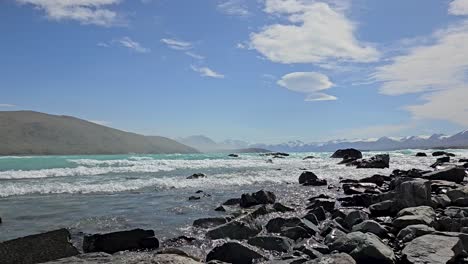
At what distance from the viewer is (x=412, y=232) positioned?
9.19 meters

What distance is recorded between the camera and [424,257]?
7.45 metres

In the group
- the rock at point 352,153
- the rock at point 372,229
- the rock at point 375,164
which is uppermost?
the rock at point 352,153

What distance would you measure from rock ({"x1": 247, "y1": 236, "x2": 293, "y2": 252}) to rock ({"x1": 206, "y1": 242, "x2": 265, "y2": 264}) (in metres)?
0.82

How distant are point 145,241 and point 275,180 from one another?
17.7 m

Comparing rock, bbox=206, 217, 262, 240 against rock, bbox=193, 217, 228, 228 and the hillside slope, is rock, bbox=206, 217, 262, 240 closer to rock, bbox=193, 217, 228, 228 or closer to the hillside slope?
rock, bbox=193, 217, 228, 228

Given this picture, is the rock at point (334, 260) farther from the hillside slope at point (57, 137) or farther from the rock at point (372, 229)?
the hillside slope at point (57, 137)

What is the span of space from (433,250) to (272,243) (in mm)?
3197

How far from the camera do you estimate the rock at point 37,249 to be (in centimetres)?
744

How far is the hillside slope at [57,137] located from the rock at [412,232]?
92343 millimetres

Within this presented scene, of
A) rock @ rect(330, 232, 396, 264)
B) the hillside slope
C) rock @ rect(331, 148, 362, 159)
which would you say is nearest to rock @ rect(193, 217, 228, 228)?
rock @ rect(330, 232, 396, 264)

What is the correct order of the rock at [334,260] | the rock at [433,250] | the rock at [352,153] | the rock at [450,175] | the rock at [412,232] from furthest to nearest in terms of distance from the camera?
1. the rock at [352,153]
2. the rock at [450,175]
3. the rock at [412,232]
4. the rock at [433,250]
5. the rock at [334,260]

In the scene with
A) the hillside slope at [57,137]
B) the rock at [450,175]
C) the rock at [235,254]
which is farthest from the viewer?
the hillside slope at [57,137]

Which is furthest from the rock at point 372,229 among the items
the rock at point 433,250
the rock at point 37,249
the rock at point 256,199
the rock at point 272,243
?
the rock at point 37,249

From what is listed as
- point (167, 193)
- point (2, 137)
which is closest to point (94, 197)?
point (167, 193)
